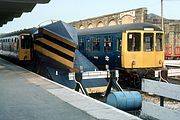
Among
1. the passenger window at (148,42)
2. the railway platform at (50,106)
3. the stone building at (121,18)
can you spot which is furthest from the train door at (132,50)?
the stone building at (121,18)

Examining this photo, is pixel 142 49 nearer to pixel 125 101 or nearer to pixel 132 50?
pixel 132 50

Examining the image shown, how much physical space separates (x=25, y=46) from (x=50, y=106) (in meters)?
12.1

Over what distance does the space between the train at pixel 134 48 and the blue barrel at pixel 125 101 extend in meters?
7.32

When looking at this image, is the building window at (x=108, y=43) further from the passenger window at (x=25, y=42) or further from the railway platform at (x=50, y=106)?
the railway platform at (x=50, y=106)

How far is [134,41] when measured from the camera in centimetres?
1678

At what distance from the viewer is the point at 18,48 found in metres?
19.5

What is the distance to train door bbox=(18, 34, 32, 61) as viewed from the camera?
18844mm

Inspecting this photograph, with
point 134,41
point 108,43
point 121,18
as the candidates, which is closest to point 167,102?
point 134,41

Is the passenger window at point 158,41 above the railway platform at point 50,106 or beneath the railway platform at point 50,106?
above

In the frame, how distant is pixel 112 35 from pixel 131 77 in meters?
2.42

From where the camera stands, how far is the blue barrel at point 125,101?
858 cm

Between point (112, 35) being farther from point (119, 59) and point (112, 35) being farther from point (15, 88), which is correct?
point (15, 88)

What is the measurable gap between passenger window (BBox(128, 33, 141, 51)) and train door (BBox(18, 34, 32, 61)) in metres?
5.64

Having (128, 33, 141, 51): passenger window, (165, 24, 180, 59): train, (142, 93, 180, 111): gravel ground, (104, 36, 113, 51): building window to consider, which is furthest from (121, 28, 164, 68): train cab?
(165, 24, 180, 59): train
